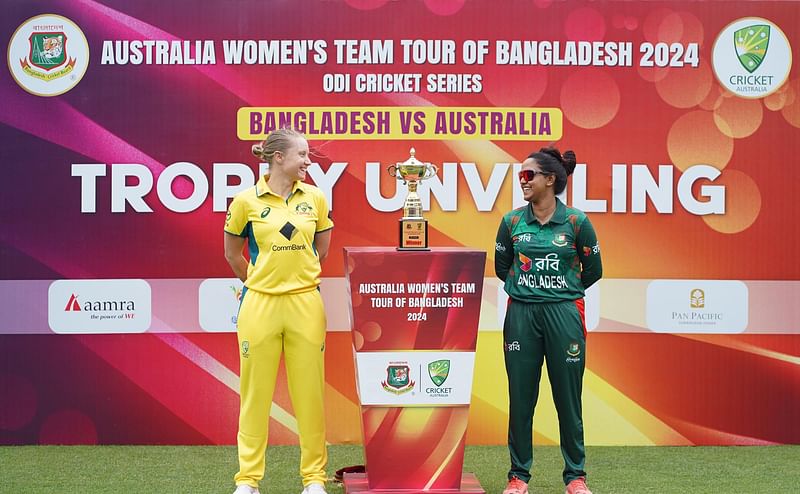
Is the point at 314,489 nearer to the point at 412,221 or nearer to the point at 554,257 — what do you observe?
the point at 412,221

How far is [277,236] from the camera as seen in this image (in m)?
3.80

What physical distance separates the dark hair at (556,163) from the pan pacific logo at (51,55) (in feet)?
8.66

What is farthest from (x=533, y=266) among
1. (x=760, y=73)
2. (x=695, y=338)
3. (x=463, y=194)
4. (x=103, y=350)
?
(x=103, y=350)

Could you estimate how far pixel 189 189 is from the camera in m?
5.02

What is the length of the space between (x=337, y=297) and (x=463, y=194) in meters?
0.89

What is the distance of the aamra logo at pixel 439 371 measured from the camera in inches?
154

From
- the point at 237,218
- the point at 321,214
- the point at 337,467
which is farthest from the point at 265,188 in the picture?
the point at 337,467

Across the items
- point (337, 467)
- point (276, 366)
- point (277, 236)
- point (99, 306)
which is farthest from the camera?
point (99, 306)

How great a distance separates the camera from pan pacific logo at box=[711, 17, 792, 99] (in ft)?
16.5

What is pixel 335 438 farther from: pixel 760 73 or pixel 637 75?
pixel 760 73

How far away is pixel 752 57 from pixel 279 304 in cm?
300

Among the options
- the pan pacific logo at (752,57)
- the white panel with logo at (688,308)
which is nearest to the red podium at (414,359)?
the white panel with logo at (688,308)

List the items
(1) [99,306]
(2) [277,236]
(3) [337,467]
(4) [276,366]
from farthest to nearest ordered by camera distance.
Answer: (1) [99,306] < (3) [337,467] < (4) [276,366] < (2) [277,236]

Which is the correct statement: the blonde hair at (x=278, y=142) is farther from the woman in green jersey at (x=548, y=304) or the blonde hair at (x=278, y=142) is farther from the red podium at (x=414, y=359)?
the woman in green jersey at (x=548, y=304)
